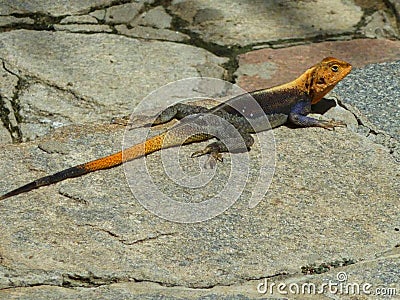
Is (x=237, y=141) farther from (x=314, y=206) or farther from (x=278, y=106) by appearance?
(x=314, y=206)

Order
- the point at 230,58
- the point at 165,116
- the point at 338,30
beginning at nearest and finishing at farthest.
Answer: the point at 165,116 < the point at 230,58 < the point at 338,30

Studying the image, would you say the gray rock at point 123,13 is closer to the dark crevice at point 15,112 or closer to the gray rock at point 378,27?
the dark crevice at point 15,112

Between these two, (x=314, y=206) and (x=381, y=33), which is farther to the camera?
(x=381, y=33)

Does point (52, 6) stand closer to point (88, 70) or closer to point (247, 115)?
point (88, 70)

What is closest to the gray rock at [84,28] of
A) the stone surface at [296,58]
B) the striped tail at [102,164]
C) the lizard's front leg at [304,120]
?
the stone surface at [296,58]

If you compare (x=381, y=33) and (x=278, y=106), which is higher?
(x=381, y=33)

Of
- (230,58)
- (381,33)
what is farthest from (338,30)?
(230,58)

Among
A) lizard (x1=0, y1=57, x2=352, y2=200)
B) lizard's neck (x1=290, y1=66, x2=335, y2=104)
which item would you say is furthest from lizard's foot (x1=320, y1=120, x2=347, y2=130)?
lizard's neck (x1=290, y1=66, x2=335, y2=104)
